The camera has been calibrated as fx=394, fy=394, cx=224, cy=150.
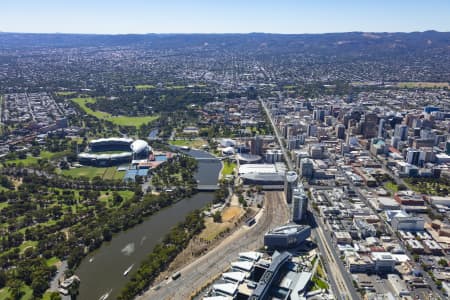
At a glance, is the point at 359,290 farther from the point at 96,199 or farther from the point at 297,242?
the point at 96,199

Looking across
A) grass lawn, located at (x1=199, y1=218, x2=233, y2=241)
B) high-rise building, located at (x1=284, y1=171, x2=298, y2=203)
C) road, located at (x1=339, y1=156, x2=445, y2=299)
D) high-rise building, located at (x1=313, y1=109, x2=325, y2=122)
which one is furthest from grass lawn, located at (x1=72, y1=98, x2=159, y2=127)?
road, located at (x1=339, y1=156, x2=445, y2=299)

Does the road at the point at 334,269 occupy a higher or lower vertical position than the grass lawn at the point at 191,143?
lower

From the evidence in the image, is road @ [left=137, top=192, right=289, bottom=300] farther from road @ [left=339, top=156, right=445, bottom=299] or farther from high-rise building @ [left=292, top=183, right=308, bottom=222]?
road @ [left=339, top=156, right=445, bottom=299]

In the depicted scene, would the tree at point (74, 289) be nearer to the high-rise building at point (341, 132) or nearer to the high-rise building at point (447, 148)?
the high-rise building at point (341, 132)

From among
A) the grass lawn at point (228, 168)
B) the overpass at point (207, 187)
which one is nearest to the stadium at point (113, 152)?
the grass lawn at point (228, 168)

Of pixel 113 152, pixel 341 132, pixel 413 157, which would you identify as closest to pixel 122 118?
pixel 113 152

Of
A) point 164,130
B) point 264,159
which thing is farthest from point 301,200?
point 164,130

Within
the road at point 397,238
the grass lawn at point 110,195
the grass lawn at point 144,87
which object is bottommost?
the road at point 397,238
